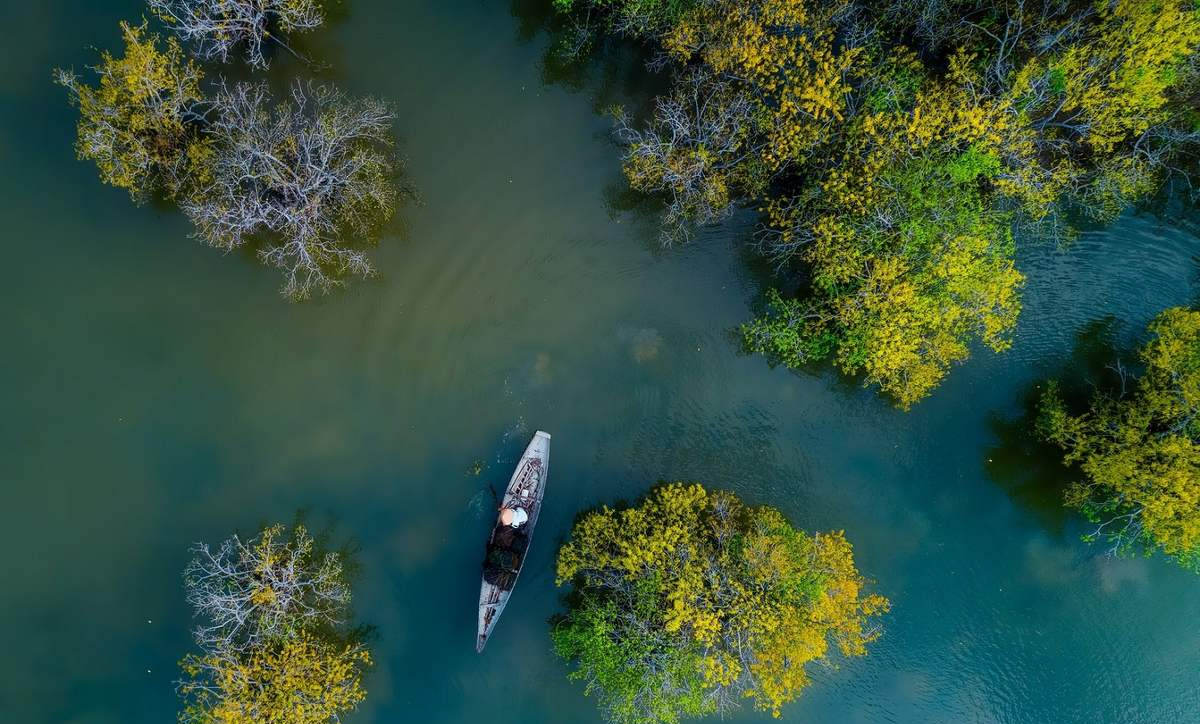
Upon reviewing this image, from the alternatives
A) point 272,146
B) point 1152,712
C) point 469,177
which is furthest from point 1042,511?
point 272,146

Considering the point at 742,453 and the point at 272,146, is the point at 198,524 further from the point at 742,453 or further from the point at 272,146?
the point at 742,453

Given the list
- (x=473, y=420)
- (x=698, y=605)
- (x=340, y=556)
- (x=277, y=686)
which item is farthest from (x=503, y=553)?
(x=277, y=686)

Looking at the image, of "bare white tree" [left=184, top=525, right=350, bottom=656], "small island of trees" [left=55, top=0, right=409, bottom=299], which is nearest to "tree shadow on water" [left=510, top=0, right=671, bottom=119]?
"small island of trees" [left=55, top=0, right=409, bottom=299]

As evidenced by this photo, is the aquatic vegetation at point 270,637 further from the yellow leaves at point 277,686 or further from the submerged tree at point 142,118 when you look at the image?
the submerged tree at point 142,118

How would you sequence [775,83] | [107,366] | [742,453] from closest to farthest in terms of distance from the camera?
[775,83], [107,366], [742,453]

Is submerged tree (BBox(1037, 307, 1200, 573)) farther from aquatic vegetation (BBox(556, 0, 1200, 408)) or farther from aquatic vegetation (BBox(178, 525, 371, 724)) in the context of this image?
aquatic vegetation (BBox(178, 525, 371, 724))

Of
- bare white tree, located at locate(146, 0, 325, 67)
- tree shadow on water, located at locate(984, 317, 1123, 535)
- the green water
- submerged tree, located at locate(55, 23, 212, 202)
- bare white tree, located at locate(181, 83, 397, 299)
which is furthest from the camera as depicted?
tree shadow on water, located at locate(984, 317, 1123, 535)
